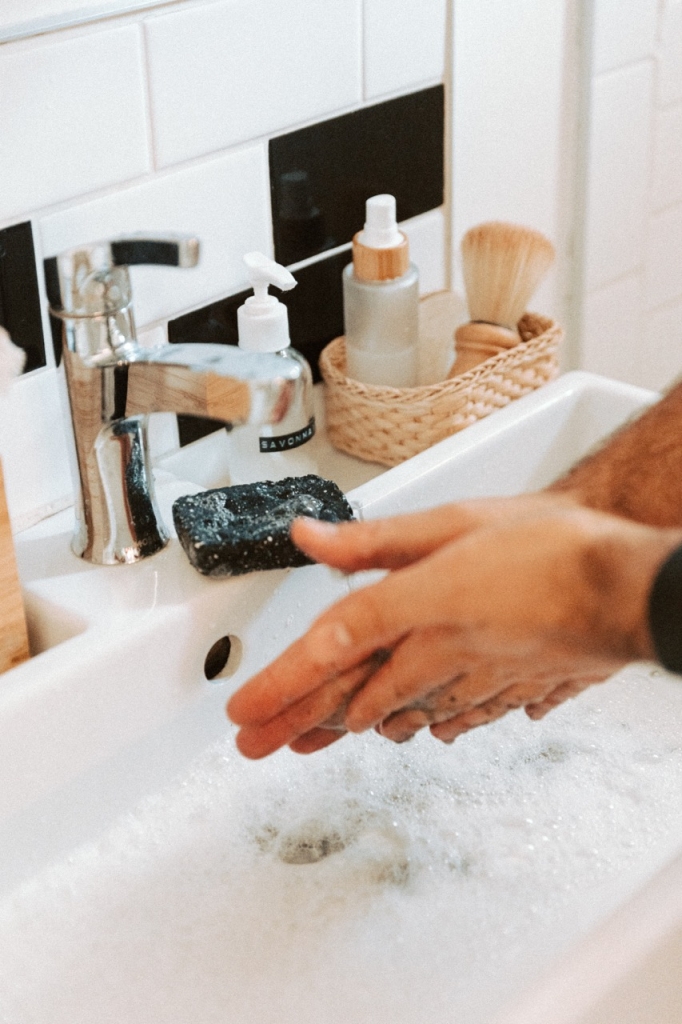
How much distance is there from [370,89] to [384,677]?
42 centimetres

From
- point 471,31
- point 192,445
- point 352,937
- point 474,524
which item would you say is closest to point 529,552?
point 474,524

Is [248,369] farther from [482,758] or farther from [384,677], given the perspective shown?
[482,758]

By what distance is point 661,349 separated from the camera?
119 cm

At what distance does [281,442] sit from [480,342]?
16 centimetres

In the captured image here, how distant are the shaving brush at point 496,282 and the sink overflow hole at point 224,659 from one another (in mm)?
256

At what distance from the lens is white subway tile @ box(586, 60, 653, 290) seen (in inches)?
38.9

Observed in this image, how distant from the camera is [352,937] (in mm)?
588

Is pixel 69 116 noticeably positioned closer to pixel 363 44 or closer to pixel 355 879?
pixel 363 44

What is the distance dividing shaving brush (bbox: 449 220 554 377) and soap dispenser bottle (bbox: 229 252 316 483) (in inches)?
5.0

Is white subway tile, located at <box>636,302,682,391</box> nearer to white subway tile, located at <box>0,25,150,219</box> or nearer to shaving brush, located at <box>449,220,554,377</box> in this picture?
shaving brush, located at <box>449,220,554,377</box>

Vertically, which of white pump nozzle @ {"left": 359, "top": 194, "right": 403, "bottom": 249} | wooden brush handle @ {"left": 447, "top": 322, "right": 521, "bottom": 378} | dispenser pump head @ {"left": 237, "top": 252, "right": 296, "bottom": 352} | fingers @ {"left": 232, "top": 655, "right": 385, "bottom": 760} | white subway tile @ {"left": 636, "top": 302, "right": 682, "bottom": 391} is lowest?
white subway tile @ {"left": 636, "top": 302, "right": 682, "bottom": 391}

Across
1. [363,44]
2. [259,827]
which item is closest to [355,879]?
[259,827]

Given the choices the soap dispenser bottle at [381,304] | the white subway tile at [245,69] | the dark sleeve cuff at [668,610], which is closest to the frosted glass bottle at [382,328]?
the soap dispenser bottle at [381,304]

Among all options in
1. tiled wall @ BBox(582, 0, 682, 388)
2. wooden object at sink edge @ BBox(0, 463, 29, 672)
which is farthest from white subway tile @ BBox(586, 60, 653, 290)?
wooden object at sink edge @ BBox(0, 463, 29, 672)
